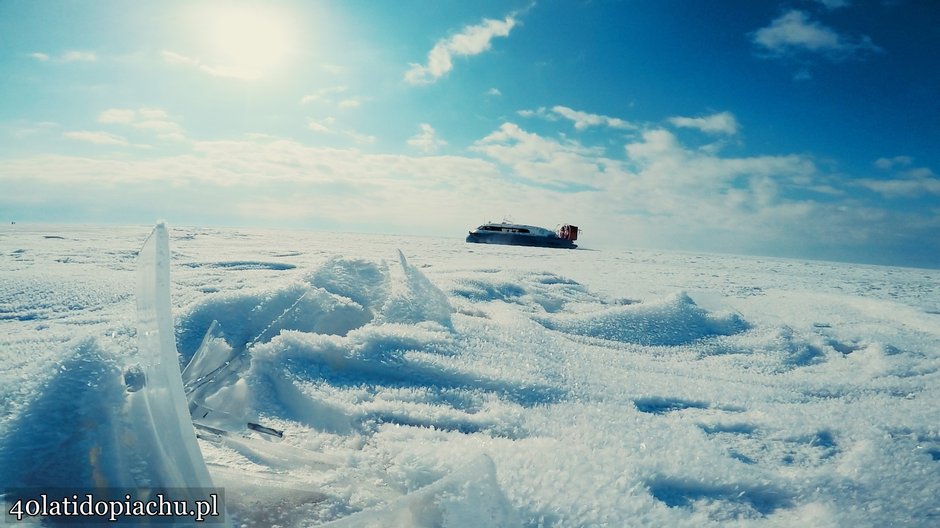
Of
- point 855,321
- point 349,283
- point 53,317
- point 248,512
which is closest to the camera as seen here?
point 248,512

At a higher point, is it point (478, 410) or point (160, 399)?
point (160, 399)

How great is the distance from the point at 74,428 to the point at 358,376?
3.28 ft

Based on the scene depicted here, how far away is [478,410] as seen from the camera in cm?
175

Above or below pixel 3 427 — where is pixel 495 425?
below

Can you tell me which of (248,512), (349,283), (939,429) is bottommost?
(248,512)

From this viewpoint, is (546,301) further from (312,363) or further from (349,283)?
(312,363)

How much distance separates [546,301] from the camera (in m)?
4.36

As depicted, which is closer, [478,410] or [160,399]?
[160,399]

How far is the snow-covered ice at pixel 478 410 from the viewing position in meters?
1.08

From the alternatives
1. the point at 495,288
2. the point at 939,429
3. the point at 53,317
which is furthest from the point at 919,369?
the point at 53,317

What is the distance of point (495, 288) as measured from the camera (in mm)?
4488

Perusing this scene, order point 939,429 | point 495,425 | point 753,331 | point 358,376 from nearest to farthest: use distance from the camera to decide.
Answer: point 495,425
point 939,429
point 358,376
point 753,331

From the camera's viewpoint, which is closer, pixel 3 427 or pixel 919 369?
pixel 3 427

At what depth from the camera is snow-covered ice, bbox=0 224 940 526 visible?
1.08 metres
